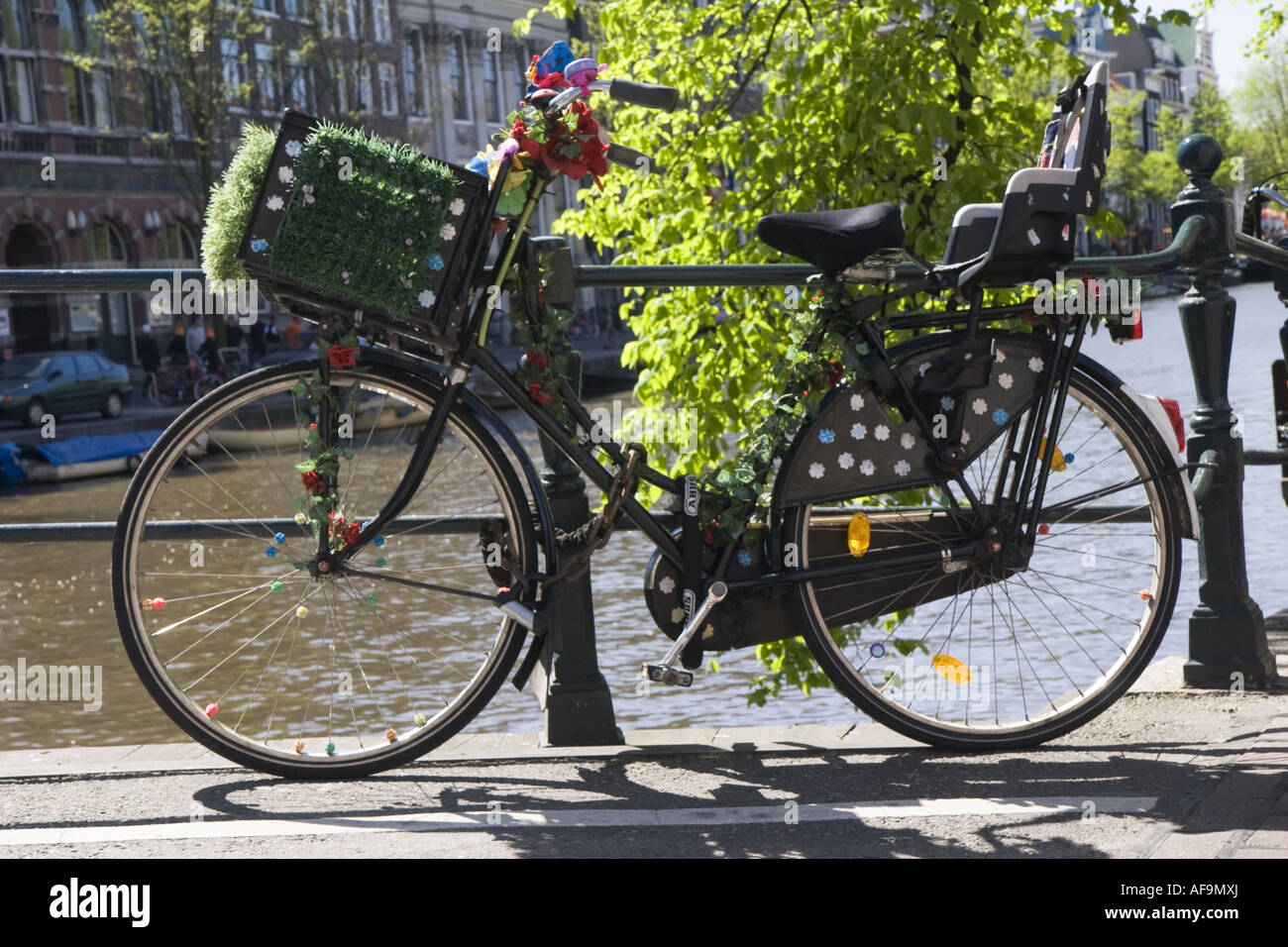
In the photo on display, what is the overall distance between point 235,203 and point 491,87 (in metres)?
51.3

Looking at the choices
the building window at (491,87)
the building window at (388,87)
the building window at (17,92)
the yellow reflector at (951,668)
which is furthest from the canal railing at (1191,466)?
the building window at (491,87)

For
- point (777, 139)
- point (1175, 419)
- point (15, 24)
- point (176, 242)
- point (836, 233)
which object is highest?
point (15, 24)

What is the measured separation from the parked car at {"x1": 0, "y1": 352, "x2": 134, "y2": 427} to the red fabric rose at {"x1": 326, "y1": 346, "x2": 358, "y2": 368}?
2325 centimetres

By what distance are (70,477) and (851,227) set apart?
2057cm

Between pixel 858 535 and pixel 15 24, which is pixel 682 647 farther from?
pixel 15 24

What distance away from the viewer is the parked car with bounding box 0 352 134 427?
2522 centimetres

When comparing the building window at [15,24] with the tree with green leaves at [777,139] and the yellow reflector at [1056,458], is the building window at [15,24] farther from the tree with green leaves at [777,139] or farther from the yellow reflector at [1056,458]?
the yellow reflector at [1056,458]

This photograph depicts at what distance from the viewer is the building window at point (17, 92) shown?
3406cm

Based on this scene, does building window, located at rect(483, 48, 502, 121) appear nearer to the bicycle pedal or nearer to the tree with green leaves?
the tree with green leaves

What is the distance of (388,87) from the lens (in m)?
46.8

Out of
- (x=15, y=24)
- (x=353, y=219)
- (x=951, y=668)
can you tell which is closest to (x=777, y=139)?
(x=951, y=668)


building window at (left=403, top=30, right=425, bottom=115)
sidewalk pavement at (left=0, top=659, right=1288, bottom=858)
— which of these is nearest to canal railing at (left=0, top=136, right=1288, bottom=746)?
sidewalk pavement at (left=0, top=659, right=1288, bottom=858)
